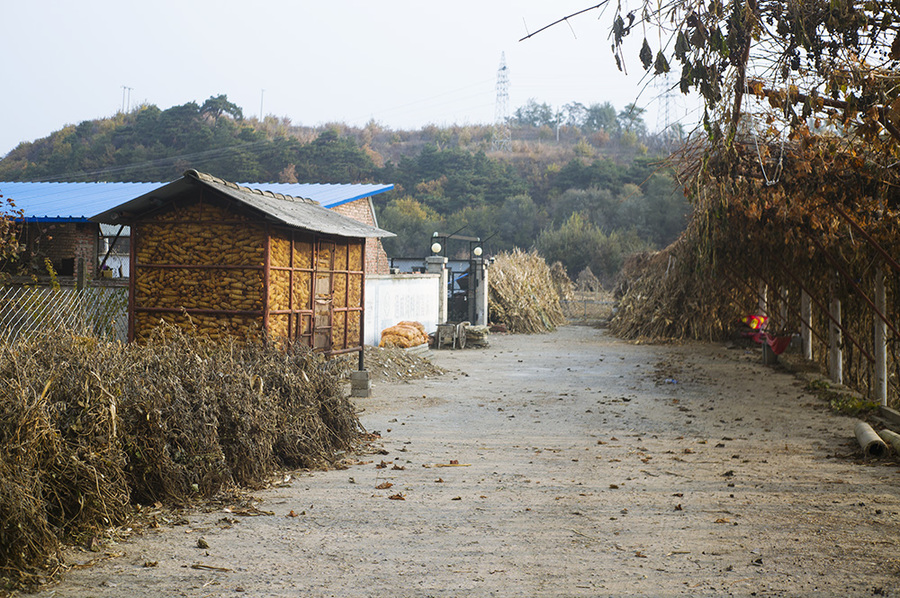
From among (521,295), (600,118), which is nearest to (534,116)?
(600,118)

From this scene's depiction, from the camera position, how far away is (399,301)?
62.9ft

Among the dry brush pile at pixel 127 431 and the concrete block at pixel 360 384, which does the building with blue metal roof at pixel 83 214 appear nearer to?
the concrete block at pixel 360 384

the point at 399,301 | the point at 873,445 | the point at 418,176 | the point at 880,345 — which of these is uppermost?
the point at 418,176

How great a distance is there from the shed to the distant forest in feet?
111

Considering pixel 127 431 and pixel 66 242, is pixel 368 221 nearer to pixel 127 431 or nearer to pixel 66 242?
pixel 66 242

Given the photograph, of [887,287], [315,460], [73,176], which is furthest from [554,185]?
[315,460]

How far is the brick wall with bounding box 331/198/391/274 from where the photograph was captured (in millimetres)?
23219

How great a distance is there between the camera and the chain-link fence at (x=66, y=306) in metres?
13.1

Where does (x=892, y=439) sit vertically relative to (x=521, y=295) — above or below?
below

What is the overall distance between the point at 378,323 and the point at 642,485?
11.9 meters

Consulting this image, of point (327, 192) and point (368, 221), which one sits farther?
point (368, 221)

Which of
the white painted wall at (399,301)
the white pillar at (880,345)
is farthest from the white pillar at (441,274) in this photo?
the white pillar at (880,345)

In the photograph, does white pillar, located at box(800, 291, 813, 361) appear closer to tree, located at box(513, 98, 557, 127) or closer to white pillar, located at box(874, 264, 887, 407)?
white pillar, located at box(874, 264, 887, 407)

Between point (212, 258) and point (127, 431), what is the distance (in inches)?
197
